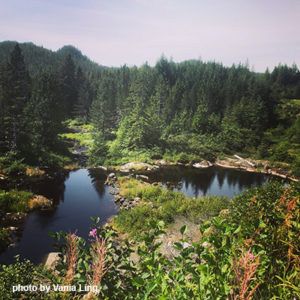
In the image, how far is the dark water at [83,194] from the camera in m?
12.9

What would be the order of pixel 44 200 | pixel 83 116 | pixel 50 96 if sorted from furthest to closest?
pixel 83 116
pixel 50 96
pixel 44 200

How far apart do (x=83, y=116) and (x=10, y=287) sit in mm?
70848

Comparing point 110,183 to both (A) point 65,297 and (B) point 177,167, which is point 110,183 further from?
(A) point 65,297

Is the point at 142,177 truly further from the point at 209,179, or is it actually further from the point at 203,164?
the point at 203,164

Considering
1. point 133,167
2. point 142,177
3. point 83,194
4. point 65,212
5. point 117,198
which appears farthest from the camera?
point 133,167

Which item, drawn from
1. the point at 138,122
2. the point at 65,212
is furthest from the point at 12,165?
the point at 138,122

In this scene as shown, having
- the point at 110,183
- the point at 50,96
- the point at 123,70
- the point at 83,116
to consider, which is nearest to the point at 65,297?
the point at 110,183

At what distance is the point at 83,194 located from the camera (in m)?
21.2

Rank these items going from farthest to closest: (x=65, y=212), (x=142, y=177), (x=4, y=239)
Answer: (x=142, y=177) → (x=65, y=212) → (x=4, y=239)

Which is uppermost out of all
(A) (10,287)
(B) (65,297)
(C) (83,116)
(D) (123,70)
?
(D) (123,70)

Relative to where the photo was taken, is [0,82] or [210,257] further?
[0,82]

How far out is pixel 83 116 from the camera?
2825 inches

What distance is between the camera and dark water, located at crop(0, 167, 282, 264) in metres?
12.9

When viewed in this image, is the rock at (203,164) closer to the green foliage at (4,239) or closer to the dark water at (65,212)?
the dark water at (65,212)
